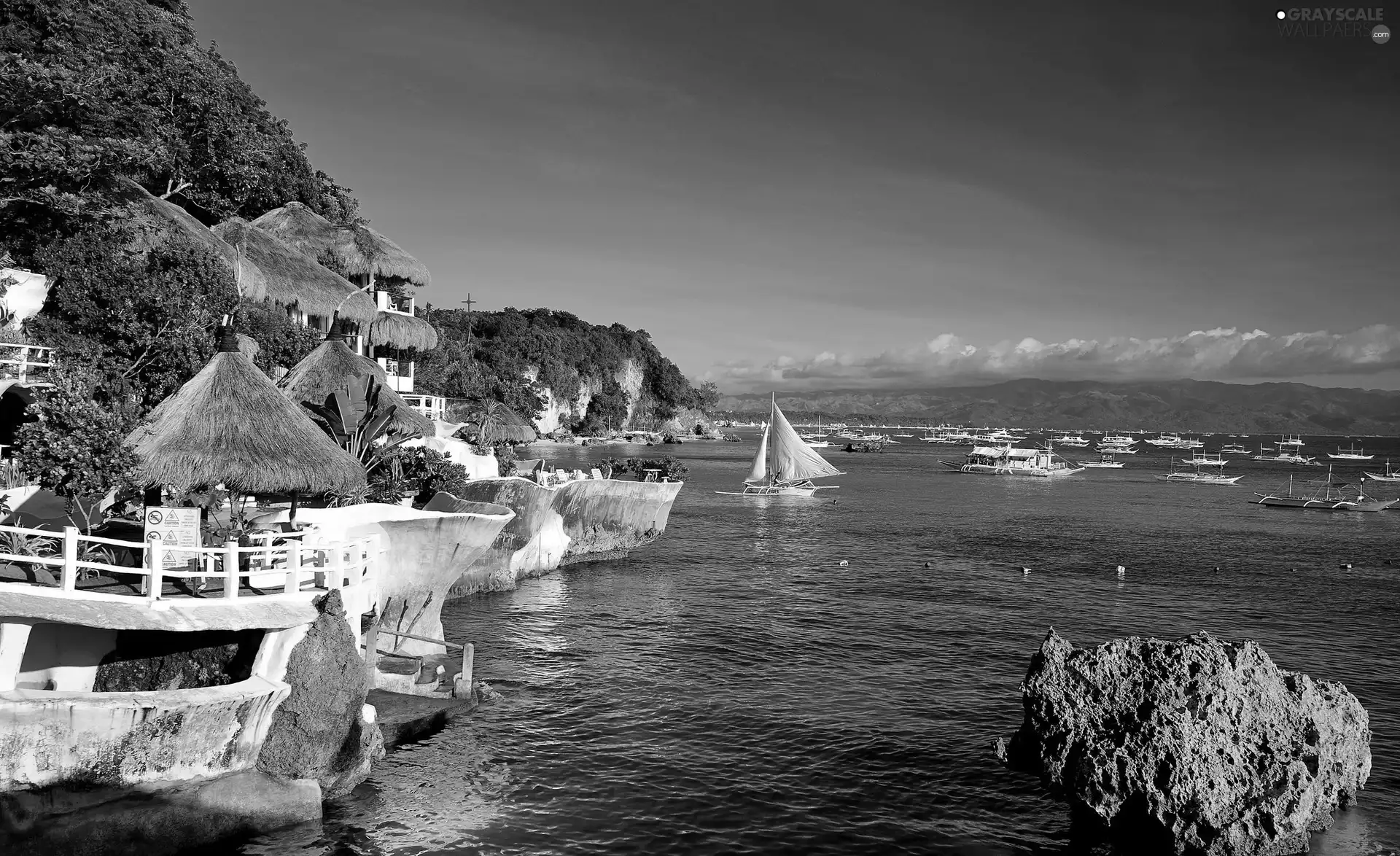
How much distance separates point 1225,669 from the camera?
47.8ft

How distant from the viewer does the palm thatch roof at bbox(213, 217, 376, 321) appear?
32.4 metres

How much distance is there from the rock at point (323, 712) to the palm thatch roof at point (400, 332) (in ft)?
79.5

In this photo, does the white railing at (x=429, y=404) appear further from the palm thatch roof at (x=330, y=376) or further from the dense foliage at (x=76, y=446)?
the dense foliage at (x=76, y=446)

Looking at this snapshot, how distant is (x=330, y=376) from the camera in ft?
84.3

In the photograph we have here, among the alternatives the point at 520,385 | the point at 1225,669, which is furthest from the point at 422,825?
the point at 520,385

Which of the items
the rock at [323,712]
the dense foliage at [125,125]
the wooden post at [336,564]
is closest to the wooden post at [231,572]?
the rock at [323,712]

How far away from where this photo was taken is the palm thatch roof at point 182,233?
2762 cm

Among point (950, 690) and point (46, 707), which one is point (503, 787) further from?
point (950, 690)

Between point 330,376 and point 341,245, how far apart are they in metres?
15.8

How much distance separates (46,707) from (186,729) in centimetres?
169

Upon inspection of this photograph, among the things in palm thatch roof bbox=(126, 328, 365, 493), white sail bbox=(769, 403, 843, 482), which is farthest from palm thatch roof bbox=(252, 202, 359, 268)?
white sail bbox=(769, 403, 843, 482)

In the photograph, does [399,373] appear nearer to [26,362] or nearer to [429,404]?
[429,404]

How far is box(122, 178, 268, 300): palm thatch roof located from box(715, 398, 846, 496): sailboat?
5001cm

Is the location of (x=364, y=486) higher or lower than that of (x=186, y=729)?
higher
